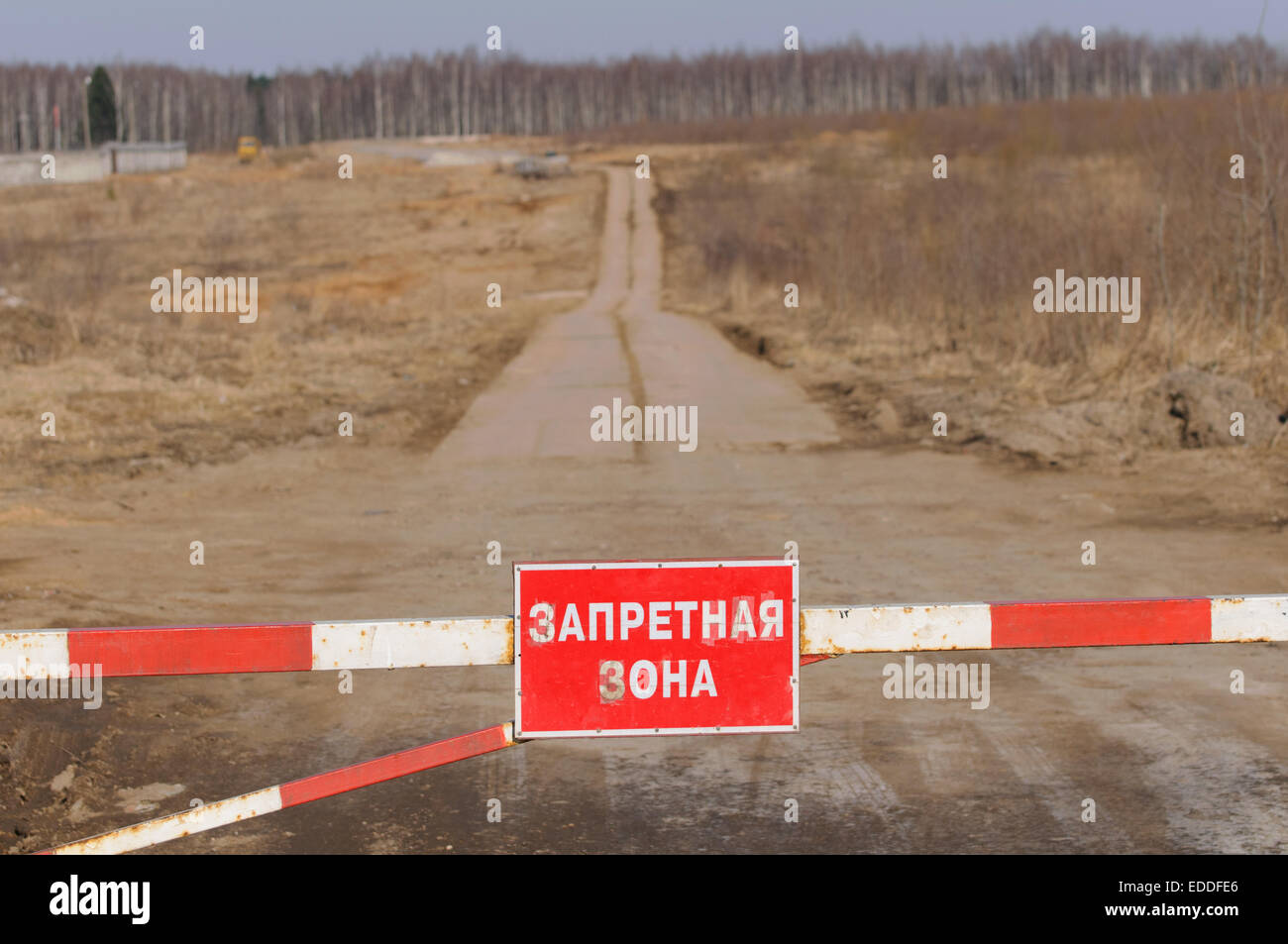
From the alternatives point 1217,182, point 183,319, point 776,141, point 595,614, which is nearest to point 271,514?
point 595,614

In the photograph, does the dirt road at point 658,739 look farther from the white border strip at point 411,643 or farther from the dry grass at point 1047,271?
the dry grass at point 1047,271

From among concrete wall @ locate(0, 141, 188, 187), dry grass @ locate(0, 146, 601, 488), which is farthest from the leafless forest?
dry grass @ locate(0, 146, 601, 488)

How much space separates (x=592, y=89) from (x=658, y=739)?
137564 mm

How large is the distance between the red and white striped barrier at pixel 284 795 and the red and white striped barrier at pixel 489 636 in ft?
0.82

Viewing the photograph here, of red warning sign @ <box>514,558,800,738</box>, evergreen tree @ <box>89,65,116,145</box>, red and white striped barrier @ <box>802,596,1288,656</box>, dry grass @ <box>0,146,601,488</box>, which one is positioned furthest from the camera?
evergreen tree @ <box>89,65,116,145</box>

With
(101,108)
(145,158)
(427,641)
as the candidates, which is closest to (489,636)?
(427,641)

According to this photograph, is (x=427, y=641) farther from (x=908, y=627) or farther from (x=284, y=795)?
(x=908, y=627)

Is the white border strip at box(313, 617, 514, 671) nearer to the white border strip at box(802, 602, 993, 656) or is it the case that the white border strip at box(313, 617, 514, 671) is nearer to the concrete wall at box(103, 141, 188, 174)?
the white border strip at box(802, 602, 993, 656)

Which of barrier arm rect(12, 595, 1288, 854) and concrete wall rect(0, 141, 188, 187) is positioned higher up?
concrete wall rect(0, 141, 188, 187)

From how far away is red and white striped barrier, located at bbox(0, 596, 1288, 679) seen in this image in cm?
411

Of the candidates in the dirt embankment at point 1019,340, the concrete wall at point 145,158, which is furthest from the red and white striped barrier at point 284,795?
the concrete wall at point 145,158

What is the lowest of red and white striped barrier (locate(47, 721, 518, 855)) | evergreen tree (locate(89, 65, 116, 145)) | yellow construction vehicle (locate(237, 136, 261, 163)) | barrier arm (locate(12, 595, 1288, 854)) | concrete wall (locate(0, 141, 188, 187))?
red and white striped barrier (locate(47, 721, 518, 855))

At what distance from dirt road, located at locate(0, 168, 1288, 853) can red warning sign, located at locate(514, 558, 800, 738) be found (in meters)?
1.05
